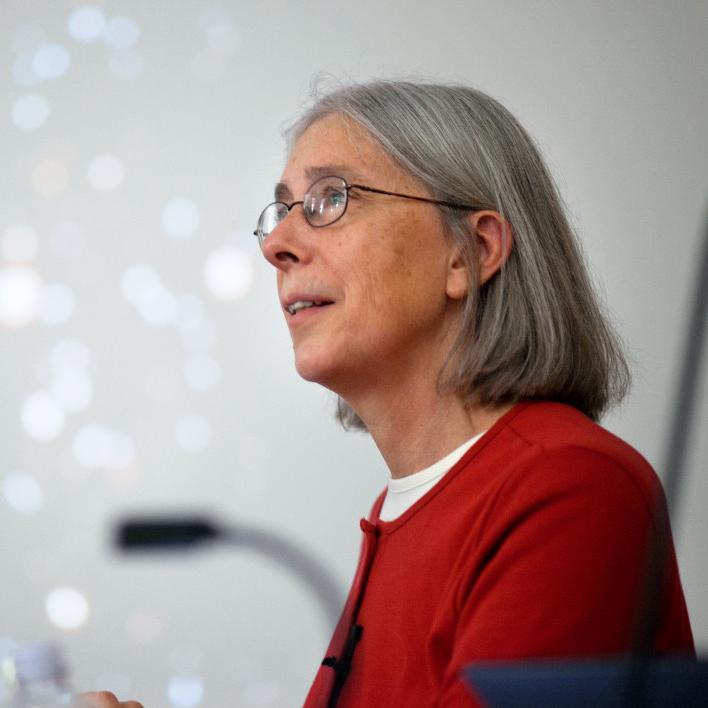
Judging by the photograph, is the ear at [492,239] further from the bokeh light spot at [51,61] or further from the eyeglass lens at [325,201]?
the bokeh light spot at [51,61]

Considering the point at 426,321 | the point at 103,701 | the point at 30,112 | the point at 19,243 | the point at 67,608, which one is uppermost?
the point at 30,112

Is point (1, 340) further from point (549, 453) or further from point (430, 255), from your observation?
point (549, 453)

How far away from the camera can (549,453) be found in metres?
0.86

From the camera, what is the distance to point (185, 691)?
6.23 ft

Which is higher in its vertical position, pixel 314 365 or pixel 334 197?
pixel 334 197

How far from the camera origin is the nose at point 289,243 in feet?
3.62

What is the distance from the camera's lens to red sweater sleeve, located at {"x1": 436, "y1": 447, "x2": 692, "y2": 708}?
2.43ft

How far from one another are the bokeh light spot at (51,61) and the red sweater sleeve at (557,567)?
1593 millimetres

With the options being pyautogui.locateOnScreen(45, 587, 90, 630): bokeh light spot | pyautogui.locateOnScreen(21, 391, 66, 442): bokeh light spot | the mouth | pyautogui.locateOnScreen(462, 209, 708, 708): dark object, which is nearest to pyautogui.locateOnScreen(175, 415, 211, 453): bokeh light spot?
pyautogui.locateOnScreen(21, 391, 66, 442): bokeh light spot

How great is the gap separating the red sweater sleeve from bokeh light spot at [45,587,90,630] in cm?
→ 127

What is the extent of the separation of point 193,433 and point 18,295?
45 centimetres

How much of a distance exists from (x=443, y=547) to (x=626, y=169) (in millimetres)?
1226

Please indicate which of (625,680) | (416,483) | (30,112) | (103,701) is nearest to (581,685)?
(625,680)

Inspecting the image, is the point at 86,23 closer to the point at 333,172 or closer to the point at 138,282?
the point at 138,282
